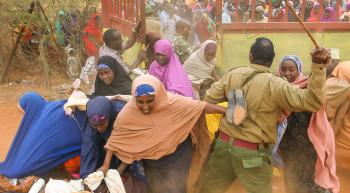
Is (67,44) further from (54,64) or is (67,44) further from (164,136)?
(164,136)

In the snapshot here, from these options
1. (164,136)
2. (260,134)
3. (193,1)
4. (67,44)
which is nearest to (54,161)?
(164,136)

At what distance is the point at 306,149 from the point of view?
12.8ft

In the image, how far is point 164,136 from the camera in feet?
12.3

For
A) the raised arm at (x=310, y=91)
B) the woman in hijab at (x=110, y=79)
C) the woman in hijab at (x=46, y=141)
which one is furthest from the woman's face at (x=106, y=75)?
the raised arm at (x=310, y=91)

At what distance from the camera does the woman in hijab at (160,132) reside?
12.1 ft

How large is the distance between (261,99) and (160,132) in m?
0.87

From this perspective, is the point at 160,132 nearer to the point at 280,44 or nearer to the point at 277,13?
the point at 280,44

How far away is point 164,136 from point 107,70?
3.87 feet

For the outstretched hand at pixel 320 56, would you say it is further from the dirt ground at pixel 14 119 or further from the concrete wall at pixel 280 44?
the concrete wall at pixel 280 44

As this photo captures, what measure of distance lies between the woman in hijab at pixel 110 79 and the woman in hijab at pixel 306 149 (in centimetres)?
158

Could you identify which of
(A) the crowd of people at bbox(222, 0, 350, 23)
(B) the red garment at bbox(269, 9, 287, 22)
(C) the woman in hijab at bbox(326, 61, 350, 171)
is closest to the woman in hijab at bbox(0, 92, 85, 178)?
(C) the woman in hijab at bbox(326, 61, 350, 171)

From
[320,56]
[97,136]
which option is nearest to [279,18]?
[97,136]

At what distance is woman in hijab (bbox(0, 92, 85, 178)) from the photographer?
4266 mm

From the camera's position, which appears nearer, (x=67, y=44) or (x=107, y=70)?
(x=107, y=70)
